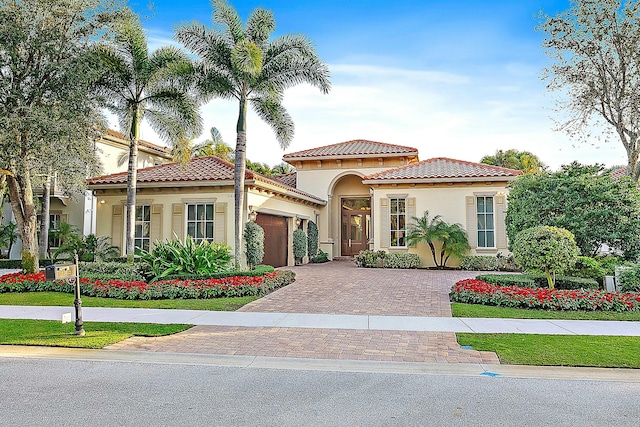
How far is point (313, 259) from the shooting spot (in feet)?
76.3

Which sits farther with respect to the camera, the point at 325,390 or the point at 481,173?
the point at 481,173

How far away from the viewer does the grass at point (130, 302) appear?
10.1 metres

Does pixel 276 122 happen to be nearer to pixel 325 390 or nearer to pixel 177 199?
pixel 177 199

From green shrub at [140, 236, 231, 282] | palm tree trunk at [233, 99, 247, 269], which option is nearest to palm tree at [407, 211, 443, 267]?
palm tree trunk at [233, 99, 247, 269]

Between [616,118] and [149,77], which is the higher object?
[149,77]

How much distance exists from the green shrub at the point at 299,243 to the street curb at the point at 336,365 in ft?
48.4

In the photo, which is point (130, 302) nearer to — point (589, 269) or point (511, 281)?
point (511, 281)

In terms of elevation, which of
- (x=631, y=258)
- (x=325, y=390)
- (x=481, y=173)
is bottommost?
(x=325, y=390)

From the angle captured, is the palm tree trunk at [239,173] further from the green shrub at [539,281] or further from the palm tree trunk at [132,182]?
the green shrub at [539,281]

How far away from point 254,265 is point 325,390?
11.8 metres

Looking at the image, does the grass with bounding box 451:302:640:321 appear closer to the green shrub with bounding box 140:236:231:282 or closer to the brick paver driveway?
the brick paver driveway

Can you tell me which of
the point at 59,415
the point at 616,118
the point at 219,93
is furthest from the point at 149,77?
the point at 616,118

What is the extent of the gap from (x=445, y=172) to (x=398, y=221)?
3058 millimetres

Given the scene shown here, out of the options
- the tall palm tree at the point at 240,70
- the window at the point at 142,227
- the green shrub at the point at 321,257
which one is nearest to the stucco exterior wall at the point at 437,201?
the green shrub at the point at 321,257
